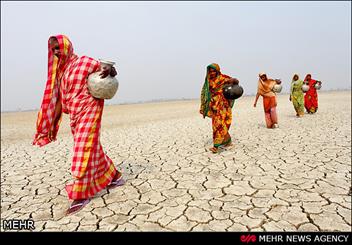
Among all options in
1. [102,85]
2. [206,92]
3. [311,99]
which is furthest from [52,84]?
[311,99]

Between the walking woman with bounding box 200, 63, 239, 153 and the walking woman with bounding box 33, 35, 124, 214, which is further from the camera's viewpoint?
the walking woman with bounding box 200, 63, 239, 153

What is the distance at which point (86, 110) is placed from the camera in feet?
7.59

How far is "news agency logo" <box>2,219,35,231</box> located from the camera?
2.27 meters

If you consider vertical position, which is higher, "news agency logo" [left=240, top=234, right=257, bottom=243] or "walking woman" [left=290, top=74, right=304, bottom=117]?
"walking woman" [left=290, top=74, right=304, bottom=117]

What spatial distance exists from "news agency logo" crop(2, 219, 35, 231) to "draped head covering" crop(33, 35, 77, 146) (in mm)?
789

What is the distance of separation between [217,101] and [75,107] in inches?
95.2

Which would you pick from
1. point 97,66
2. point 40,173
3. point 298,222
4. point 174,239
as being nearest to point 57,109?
point 97,66

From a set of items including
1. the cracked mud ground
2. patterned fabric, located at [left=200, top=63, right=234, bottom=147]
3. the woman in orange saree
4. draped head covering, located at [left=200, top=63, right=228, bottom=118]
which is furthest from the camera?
the woman in orange saree

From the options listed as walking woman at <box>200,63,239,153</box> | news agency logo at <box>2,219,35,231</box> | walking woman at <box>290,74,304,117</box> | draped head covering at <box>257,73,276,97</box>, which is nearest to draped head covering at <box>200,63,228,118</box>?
walking woman at <box>200,63,239,153</box>

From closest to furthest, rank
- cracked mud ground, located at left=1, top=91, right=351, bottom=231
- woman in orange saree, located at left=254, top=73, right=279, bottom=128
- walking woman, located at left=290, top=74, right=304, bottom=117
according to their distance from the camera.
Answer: cracked mud ground, located at left=1, top=91, right=351, bottom=231
woman in orange saree, located at left=254, top=73, right=279, bottom=128
walking woman, located at left=290, top=74, right=304, bottom=117

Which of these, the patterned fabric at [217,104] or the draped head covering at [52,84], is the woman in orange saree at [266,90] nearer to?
the patterned fabric at [217,104]

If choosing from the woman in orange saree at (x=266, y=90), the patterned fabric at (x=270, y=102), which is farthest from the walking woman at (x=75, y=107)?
the patterned fabric at (x=270, y=102)

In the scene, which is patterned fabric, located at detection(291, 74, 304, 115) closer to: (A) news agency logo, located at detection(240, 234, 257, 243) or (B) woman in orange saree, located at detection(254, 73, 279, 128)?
(B) woman in orange saree, located at detection(254, 73, 279, 128)

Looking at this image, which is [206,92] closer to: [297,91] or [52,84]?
[52,84]
